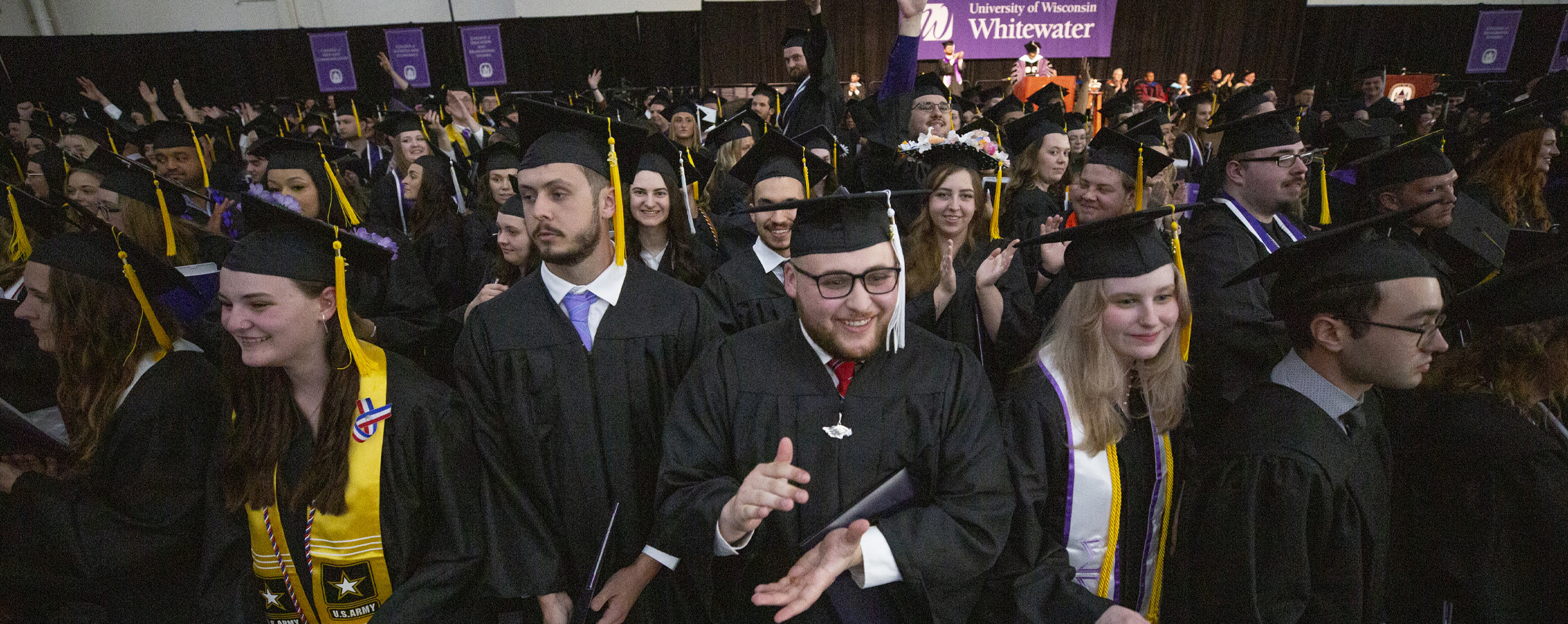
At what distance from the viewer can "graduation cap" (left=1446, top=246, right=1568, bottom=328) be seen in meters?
1.85

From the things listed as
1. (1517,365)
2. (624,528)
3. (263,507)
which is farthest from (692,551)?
(1517,365)

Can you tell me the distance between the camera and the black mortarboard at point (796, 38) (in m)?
6.01

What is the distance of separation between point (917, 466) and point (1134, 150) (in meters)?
2.27

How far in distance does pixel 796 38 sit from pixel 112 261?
513 cm

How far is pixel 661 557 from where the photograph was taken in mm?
2135

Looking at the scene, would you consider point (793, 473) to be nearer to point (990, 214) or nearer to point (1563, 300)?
point (1563, 300)

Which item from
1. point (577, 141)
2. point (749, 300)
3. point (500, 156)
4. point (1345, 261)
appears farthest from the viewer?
point (500, 156)

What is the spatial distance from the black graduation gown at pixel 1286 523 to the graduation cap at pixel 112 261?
319 centimetres

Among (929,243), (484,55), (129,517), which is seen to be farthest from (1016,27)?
(129,517)

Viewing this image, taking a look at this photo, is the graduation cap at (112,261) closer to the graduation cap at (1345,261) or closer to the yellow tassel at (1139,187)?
the graduation cap at (1345,261)

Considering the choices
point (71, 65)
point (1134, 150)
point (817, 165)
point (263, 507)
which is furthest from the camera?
point (71, 65)

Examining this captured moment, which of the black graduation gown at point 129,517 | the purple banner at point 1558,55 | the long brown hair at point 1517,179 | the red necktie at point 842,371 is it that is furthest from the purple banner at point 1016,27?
the black graduation gown at point 129,517

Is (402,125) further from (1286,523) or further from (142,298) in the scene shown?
(1286,523)

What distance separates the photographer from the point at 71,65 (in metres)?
15.1
